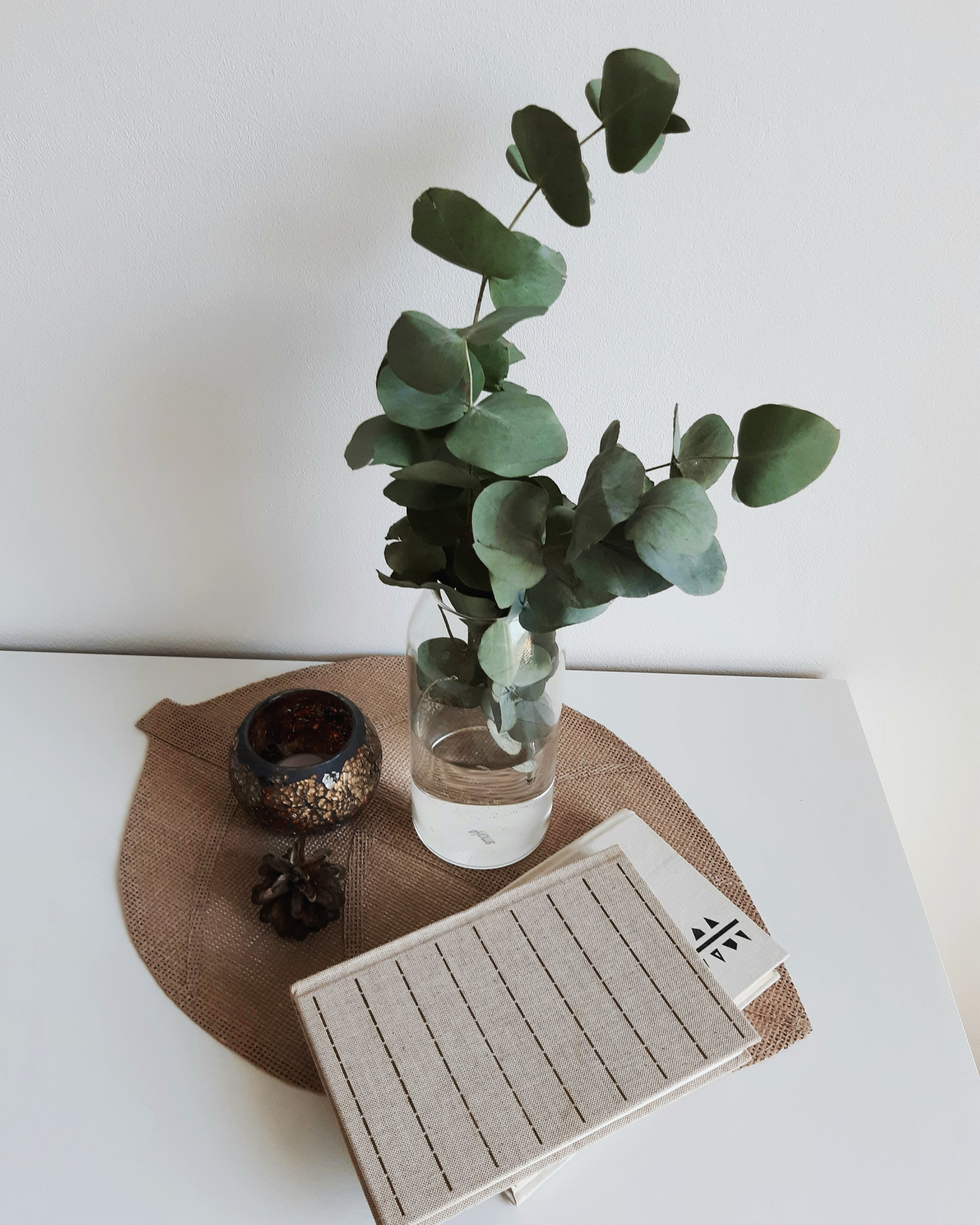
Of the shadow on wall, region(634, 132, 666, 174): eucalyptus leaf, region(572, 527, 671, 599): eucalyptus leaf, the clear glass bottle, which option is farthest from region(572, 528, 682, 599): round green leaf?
the shadow on wall

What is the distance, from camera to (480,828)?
697 mm

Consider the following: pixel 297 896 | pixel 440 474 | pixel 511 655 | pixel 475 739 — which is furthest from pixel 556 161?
pixel 297 896

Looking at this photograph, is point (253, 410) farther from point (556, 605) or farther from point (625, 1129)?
point (625, 1129)

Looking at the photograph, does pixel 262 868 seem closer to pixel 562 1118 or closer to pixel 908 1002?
pixel 562 1118

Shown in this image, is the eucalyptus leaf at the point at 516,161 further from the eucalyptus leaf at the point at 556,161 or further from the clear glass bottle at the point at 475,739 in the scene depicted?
the clear glass bottle at the point at 475,739

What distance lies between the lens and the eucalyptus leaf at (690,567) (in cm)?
45

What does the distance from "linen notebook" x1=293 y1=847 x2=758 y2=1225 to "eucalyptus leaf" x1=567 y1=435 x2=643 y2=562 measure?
26 cm

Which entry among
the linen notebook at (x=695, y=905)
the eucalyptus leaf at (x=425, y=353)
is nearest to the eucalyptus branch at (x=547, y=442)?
the eucalyptus leaf at (x=425, y=353)

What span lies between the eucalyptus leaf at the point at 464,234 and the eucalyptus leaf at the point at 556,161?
3 centimetres

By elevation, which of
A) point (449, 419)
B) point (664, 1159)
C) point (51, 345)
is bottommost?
point (664, 1159)

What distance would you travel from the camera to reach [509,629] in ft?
1.86

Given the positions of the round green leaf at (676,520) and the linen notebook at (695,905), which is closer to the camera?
the round green leaf at (676,520)

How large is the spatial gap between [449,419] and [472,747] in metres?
0.26

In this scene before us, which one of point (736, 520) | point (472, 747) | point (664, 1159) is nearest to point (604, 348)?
point (736, 520)
